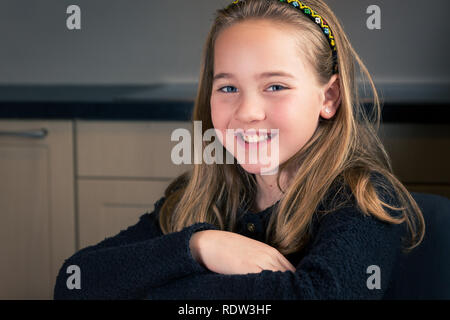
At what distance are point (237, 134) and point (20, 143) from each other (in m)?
0.93

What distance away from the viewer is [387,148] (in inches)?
54.7

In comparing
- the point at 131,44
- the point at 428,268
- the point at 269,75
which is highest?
the point at 131,44

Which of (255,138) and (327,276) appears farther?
(255,138)

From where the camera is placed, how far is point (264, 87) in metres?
0.86

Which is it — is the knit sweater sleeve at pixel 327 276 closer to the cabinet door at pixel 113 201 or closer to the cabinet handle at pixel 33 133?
the cabinet door at pixel 113 201

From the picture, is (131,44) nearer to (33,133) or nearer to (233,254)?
(33,133)

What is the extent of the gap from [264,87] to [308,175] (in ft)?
0.58

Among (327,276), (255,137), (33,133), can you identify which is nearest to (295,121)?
(255,137)

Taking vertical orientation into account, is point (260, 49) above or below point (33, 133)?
above

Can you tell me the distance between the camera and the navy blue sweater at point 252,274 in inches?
26.6

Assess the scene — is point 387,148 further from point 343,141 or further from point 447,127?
point 343,141

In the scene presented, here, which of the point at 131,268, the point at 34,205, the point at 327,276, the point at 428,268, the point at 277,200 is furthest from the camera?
the point at 34,205

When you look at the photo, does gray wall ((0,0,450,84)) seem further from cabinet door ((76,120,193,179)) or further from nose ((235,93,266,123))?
nose ((235,93,266,123))

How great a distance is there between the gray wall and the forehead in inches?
43.4
